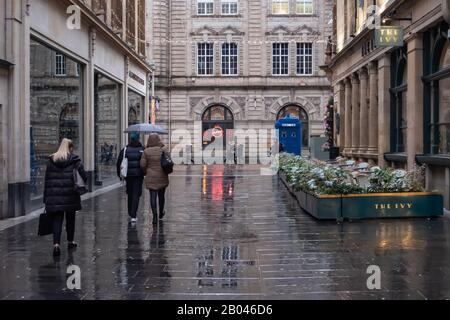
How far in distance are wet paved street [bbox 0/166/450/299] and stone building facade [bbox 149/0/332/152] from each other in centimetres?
3709

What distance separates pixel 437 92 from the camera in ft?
52.2

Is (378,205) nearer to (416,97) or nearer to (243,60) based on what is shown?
(416,97)

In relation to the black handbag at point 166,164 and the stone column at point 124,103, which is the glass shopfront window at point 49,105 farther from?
the stone column at point 124,103

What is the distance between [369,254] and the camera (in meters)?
8.95

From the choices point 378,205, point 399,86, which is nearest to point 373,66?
point 399,86

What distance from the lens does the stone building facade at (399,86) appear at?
607 inches

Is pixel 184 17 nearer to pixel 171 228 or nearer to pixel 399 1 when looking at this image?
pixel 399 1

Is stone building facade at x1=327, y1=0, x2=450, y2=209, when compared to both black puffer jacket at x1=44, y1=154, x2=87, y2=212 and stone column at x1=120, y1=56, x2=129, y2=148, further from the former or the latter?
stone column at x1=120, y1=56, x2=129, y2=148

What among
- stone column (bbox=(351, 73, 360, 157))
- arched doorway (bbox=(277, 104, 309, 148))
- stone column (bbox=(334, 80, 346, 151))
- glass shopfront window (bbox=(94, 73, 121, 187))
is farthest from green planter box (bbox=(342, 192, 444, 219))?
arched doorway (bbox=(277, 104, 309, 148))

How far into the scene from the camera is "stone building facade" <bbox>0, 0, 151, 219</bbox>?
1377 centimetres

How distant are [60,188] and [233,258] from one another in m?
2.84

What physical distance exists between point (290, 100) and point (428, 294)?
4453 centimetres

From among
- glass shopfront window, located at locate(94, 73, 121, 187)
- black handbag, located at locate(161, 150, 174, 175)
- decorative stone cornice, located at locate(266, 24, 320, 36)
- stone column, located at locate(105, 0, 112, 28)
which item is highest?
decorative stone cornice, located at locate(266, 24, 320, 36)
